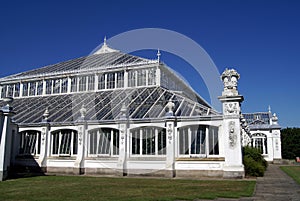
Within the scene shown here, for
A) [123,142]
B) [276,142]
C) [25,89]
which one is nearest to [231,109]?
[123,142]

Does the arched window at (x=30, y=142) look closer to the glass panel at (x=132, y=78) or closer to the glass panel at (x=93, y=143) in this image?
the glass panel at (x=93, y=143)

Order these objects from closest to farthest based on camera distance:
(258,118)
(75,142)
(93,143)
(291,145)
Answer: (93,143) → (75,142) → (258,118) → (291,145)

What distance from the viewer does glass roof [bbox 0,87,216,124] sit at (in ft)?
67.8

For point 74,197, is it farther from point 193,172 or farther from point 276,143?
point 276,143

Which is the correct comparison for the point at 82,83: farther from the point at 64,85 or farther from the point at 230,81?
the point at 230,81

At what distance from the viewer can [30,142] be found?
23.2 m

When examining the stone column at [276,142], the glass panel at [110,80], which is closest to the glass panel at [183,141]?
the glass panel at [110,80]

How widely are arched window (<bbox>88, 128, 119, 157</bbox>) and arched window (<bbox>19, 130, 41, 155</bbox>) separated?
4702mm

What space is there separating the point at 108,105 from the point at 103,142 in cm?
342

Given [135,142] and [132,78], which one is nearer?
[135,142]

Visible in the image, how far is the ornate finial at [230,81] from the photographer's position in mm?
18047

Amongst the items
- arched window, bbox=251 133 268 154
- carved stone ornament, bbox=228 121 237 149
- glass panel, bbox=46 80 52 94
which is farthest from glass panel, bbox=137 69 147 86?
arched window, bbox=251 133 268 154

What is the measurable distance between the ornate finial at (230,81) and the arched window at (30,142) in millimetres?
14892

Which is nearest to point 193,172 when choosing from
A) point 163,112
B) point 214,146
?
point 214,146
